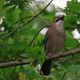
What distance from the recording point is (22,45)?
3084 millimetres

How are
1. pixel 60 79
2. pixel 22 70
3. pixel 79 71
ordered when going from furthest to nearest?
pixel 22 70
pixel 60 79
pixel 79 71

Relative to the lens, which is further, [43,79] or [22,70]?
[22,70]

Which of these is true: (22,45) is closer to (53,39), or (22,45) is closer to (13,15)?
(13,15)

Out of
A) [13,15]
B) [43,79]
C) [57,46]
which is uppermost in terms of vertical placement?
[13,15]

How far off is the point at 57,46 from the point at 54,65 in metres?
1.27

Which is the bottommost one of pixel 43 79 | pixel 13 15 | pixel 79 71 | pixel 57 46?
pixel 57 46

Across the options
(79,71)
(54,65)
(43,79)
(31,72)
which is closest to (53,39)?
(54,65)

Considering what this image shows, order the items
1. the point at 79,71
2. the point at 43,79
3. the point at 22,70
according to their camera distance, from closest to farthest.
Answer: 1. the point at 79,71
2. the point at 43,79
3. the point at 22,70

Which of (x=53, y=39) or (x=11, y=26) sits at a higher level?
(x=11, y=26)

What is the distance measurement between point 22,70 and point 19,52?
0.77ft

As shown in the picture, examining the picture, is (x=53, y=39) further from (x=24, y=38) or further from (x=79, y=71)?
(x=79, y=71)

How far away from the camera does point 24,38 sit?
10.8 feet

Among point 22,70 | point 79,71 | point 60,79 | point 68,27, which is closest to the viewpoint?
point 79,71

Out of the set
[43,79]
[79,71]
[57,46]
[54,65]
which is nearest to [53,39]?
[57,46]
